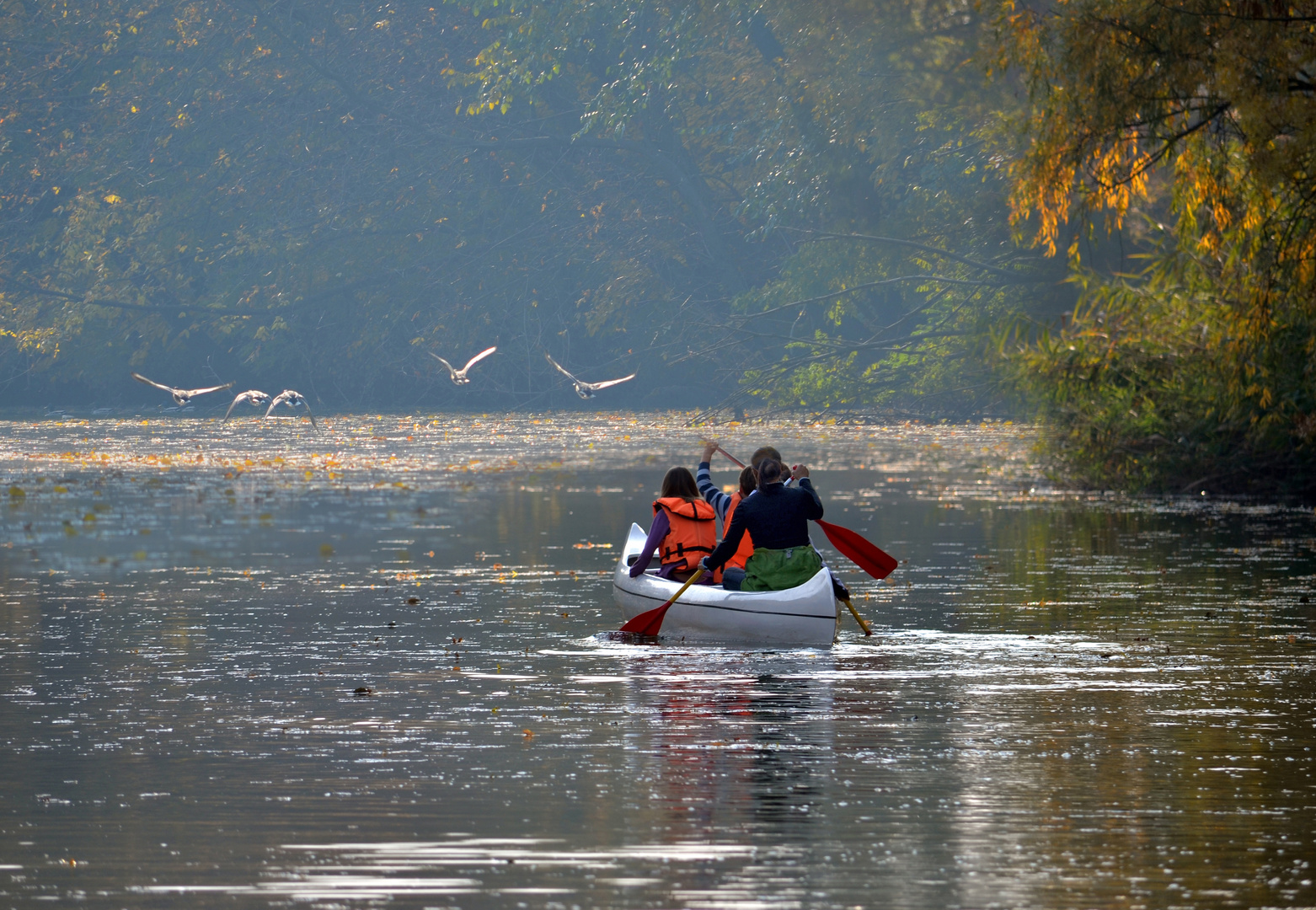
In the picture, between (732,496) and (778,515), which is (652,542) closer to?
(732,496)

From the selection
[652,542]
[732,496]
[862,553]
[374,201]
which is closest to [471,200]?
[374,201]

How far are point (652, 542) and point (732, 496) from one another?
92 cm

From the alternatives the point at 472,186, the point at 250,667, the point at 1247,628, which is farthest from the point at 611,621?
the point at 472,186

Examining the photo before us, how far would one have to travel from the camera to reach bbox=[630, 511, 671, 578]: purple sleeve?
41.9ft

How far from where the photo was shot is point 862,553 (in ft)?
43.7

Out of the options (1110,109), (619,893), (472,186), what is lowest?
(619,893)

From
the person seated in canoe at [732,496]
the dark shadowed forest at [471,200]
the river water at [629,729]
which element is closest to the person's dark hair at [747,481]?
the person seated in canoe at [732,496]

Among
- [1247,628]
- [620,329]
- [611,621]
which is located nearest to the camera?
[1247,628]

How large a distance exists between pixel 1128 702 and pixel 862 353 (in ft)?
145

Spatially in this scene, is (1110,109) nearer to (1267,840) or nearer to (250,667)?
(250,667)

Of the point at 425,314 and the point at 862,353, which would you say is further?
the point at 425,314

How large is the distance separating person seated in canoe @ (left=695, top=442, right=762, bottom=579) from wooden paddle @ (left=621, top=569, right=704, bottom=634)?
1.64ft

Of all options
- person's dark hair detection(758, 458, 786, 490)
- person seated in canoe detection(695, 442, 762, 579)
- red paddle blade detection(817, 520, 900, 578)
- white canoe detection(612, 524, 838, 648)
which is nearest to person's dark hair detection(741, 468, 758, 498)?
person seated in canoe detection(695, 442, 762, 579)

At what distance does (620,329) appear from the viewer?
195 feet
